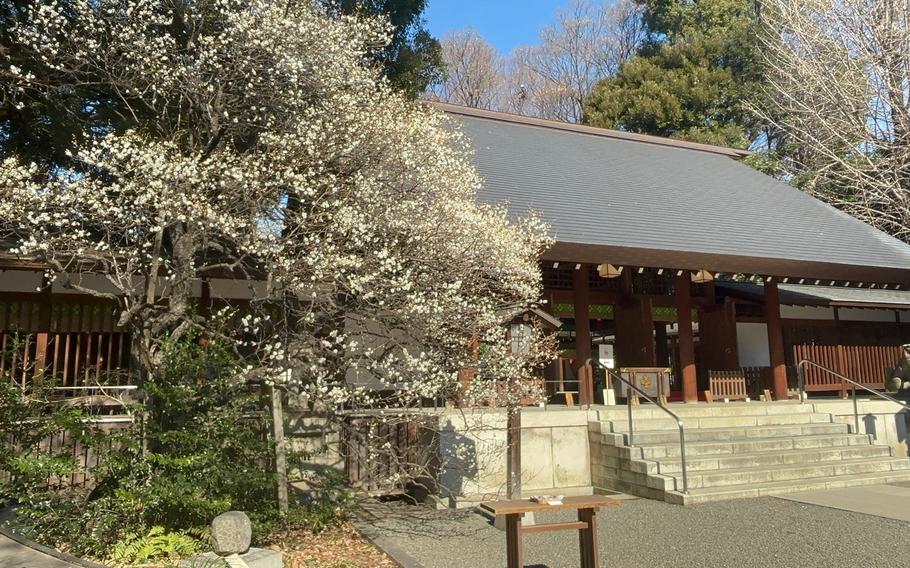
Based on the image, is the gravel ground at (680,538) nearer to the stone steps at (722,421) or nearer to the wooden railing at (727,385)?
the stone steps at (722,421)

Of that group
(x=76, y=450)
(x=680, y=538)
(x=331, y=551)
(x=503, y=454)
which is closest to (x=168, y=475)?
(x=331, y=551)

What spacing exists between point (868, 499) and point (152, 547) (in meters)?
8.56

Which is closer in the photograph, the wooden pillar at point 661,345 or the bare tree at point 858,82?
the wooden pillar at point 661,345

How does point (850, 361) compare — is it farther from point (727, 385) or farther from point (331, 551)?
point (331, 551)

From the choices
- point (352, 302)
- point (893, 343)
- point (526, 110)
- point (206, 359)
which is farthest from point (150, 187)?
point (526, 110)

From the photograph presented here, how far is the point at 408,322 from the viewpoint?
25.3ft

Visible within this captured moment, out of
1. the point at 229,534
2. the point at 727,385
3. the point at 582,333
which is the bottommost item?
the point at 229,534

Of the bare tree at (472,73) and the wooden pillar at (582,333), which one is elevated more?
the bare tree at (472,73)

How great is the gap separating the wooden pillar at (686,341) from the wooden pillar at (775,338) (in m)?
1.74

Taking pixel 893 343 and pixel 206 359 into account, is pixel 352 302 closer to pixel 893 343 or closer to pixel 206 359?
pixel 206 359

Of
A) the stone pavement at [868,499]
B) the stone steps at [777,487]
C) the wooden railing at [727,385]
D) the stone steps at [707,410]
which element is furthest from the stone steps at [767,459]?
the wooden railing at [727,385]

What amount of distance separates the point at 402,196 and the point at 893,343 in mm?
14315

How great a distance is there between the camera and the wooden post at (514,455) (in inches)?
319

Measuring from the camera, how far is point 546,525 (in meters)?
5.46
